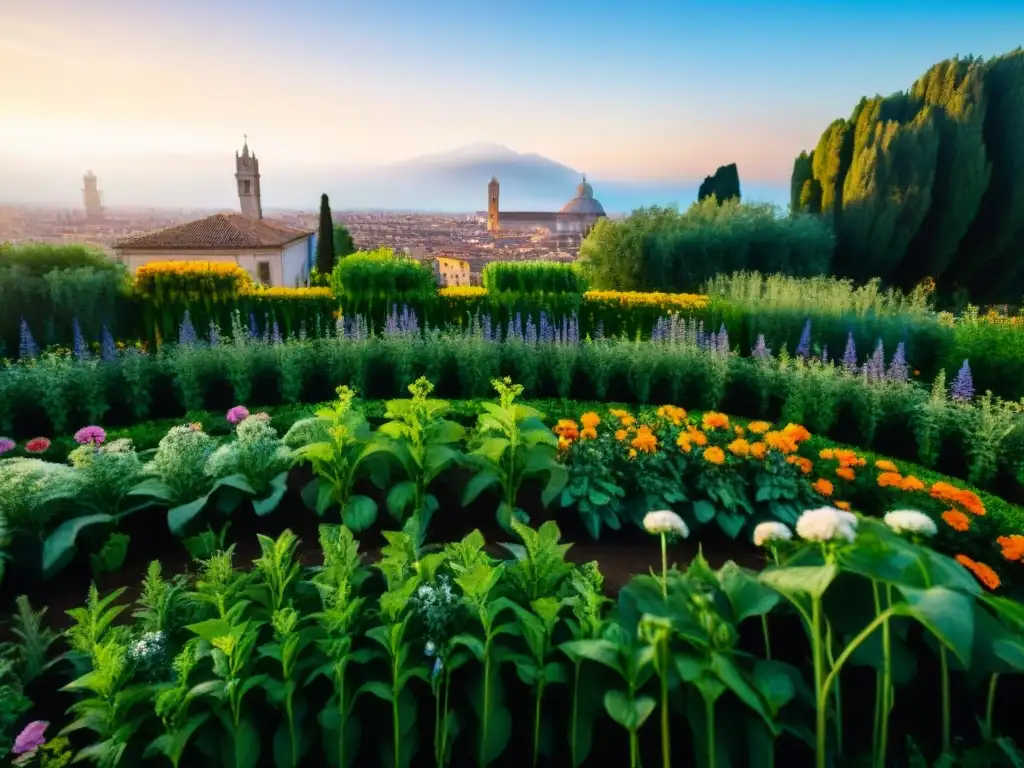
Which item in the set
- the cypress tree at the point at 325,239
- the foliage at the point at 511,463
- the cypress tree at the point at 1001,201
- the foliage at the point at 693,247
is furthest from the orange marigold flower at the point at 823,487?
the cypress tree at the point at 325,239

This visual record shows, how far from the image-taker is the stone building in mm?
39781

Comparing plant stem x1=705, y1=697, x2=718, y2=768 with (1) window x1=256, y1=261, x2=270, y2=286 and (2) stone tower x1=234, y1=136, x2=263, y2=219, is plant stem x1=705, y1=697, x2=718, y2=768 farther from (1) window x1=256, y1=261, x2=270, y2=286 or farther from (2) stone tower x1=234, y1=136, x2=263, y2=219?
(2) stone tower x1=234, y1=136, x2=263, y2=219

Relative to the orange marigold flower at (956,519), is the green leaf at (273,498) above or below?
above

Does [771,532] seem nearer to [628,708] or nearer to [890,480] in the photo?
[628,708]

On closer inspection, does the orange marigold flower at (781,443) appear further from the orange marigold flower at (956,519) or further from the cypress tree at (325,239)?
the cypress tree at (325,239)

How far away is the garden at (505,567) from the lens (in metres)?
1.66

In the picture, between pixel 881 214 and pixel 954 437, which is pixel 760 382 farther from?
pixel 881 214

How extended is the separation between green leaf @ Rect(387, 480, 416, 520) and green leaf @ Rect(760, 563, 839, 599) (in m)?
1.61

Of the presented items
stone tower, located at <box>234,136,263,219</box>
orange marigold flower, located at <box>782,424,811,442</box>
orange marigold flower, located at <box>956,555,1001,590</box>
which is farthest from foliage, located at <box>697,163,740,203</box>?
stone tower, located at <box>234,136,263,219</box>

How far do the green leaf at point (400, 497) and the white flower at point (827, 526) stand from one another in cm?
174

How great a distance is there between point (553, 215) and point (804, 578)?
44.2 m

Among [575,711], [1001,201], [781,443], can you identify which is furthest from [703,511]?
[1001,201]

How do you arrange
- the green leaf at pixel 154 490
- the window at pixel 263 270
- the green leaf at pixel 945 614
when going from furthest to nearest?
1. the window at pixel 263 270
2. the green leaf at pixel 154 490
3. the green leaf at pixel 945 614

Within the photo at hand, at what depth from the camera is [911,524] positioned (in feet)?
5.56
